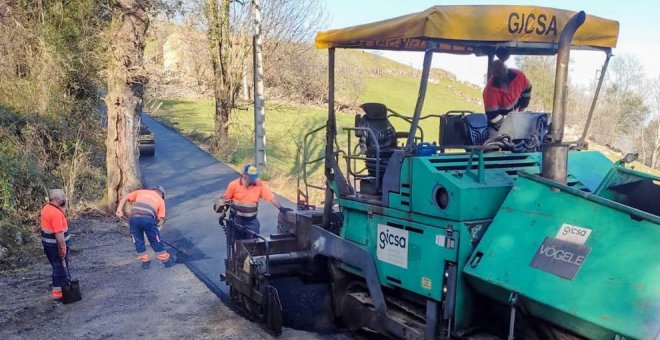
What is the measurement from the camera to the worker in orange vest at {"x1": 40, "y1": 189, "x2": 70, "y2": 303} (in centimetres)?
751

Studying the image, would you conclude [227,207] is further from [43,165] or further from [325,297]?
[43,165]

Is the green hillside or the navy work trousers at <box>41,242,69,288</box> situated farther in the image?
the green hillside

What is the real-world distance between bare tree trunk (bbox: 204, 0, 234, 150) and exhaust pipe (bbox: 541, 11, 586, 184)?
58.5 ft

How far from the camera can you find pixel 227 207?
7875 millimetres

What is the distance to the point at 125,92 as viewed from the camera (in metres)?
12.4

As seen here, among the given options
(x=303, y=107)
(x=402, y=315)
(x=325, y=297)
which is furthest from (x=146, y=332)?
(x=303, y=107)

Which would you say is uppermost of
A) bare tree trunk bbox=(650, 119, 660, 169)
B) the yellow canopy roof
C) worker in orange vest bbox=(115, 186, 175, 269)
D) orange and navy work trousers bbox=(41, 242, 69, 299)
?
the yellow canopy roof

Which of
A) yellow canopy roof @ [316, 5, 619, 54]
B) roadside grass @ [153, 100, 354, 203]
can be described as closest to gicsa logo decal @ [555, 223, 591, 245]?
yellow canopy roof @ [316, 5, 619, 54]

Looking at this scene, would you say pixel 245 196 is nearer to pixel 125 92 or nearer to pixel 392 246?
pixel 392 246

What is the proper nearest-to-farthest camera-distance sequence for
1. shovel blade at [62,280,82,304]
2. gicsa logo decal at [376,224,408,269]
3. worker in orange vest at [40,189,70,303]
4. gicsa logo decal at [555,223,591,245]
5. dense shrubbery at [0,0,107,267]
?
gicsa logo decal at [555,223,591,245] < gicsa logo decal at [376,224,408,269] < shovel blade at [62,280,82,304] < worker in orange vest at [40,189,70,303] < dense shrubbery at [0,0,107,267]

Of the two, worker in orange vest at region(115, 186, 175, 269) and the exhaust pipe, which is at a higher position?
the exhaust pipe

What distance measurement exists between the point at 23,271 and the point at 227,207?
344 centimetres

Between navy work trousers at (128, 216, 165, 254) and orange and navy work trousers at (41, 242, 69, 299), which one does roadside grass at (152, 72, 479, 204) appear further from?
orange and navy work trousers at (41, 242, 69, 299)

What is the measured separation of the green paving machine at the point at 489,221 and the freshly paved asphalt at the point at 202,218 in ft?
1.88
